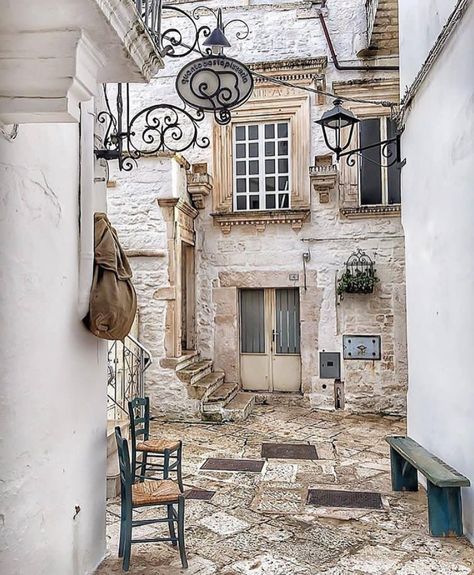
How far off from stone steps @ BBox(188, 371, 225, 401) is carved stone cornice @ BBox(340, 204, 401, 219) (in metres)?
3.35

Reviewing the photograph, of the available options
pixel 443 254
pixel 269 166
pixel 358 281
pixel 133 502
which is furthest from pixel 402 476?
pixel 269 166

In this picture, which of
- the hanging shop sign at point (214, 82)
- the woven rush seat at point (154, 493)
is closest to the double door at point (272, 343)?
the woven rush seat at point (154, 493)

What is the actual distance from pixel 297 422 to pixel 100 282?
5211 millimetres

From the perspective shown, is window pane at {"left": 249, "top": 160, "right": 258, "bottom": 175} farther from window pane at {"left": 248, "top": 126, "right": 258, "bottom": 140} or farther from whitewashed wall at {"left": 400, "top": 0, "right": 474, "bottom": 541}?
whitewashed wall at {"left": 400, "top": 0, "right": 474, "bottom": 541}

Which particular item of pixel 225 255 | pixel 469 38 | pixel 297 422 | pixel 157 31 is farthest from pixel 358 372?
pixel 157 31

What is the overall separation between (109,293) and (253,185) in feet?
20.3

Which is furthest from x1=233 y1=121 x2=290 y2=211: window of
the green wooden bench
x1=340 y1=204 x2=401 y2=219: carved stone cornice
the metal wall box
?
the green wooden bench

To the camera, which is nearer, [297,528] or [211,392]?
[297,528]

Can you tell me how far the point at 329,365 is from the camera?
8.49 metres

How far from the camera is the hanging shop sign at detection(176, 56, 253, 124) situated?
3600 mm

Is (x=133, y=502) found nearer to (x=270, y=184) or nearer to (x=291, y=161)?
(x=270, y=184)

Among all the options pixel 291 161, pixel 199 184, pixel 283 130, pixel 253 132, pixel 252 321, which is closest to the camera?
pixel 199 184

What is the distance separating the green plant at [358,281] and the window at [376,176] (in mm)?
1143

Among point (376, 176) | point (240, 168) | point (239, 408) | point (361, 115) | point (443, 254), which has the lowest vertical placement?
point (239, 408)
